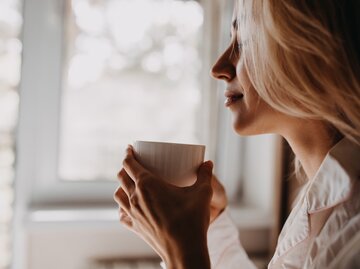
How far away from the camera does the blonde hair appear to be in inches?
23.7

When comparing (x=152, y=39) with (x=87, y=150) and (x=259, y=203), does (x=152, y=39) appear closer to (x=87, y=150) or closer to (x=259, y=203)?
(x=87, y=150)

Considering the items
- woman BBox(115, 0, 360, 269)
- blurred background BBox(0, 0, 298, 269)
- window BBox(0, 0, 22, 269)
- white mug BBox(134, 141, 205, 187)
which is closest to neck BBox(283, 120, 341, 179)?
woman BBox(115, 0, 360, 269)

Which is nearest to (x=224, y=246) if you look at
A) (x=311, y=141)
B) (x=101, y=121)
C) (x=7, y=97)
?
(x=311, y=141)

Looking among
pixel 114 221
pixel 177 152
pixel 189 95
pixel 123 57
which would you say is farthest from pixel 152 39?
pixel 177 152

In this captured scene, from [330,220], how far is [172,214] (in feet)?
0.81

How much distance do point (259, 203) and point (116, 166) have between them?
19.7 inches

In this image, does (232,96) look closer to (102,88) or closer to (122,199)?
(122,199)

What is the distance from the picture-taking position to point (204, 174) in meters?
0.61

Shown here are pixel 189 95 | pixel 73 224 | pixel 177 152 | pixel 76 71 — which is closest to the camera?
pixel 177 152

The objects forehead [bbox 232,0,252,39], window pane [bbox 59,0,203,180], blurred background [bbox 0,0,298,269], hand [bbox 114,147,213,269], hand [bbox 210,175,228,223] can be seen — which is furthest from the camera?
window pane [bbox 59,0,203,180]

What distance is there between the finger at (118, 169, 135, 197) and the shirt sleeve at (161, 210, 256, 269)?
297 millimetres

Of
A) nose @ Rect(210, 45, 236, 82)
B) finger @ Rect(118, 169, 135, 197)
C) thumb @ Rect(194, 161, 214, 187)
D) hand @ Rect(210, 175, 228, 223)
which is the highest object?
nose @ Rect(210, 45, 236, 82)

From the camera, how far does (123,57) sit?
4.40 ft

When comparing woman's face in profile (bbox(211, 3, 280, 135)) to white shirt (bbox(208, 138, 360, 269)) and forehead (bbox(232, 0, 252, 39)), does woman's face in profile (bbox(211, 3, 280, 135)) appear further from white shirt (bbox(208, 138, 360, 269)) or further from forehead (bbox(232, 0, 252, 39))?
white shirt (bbox(208, 138, 360, 269))
